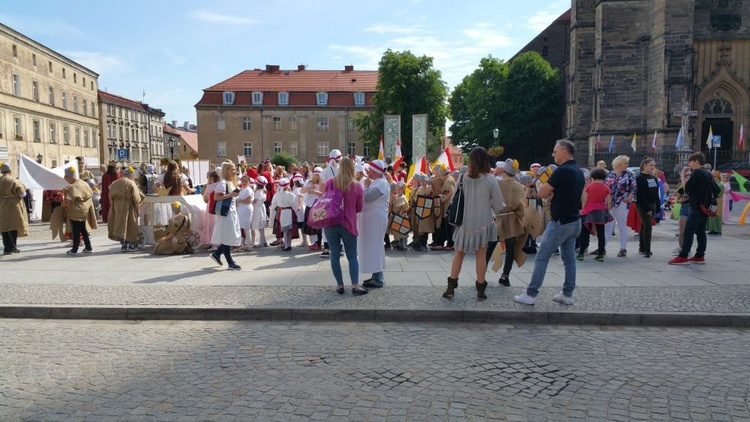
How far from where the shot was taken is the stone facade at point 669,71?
1284 inches

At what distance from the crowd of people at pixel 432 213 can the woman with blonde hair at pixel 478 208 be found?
0.01 m

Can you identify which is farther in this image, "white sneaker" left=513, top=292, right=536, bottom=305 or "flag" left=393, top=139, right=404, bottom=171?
"flag" left=393, top=139, right=404, bottom=171

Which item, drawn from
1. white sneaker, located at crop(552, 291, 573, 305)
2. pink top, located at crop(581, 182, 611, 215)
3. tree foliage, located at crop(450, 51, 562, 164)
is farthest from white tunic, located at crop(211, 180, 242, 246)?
tree foliage, located at crop(450, 51, 562, 164)

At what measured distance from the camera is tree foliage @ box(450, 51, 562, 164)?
51938 millimetres

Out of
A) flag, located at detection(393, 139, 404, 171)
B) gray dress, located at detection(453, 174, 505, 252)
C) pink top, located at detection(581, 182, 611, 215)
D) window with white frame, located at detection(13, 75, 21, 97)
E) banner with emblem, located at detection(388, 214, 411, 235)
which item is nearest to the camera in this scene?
gray dress, located at detection(453, 174, 505, 252)

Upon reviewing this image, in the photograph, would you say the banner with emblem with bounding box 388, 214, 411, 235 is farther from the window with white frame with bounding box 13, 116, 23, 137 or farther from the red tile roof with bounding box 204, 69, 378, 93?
the red tile roof with bounding box 204, 69, 378, 93

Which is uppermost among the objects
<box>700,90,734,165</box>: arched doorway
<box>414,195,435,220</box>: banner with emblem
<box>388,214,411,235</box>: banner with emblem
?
<box>700,90,734,165</box>: arched doorway

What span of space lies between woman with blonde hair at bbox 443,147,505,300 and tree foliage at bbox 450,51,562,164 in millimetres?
46649

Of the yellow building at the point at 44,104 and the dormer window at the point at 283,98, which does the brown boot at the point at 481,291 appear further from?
the dormer window at the point at 283,98

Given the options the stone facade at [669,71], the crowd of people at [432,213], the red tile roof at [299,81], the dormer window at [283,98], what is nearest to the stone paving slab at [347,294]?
the crowd of people at [432,213]

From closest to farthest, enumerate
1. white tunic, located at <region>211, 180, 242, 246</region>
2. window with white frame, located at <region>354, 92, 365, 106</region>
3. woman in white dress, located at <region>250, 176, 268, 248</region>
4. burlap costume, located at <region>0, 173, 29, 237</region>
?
white tunic, located at <region>211, 180, 242, 246</region> → burlap costume, located at <region>0, 173, 29, 237</region> → woman in white dress, located at <region>250, 176, 268, 248</region> → window with white frame, located at <region>354, 92, 365, 106</region>

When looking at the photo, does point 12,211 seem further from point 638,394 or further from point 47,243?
point 638,394

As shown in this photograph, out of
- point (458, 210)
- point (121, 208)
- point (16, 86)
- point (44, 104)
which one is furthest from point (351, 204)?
point (44, 104)

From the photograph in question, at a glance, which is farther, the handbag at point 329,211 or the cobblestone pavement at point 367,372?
the handbag at point 329,211
